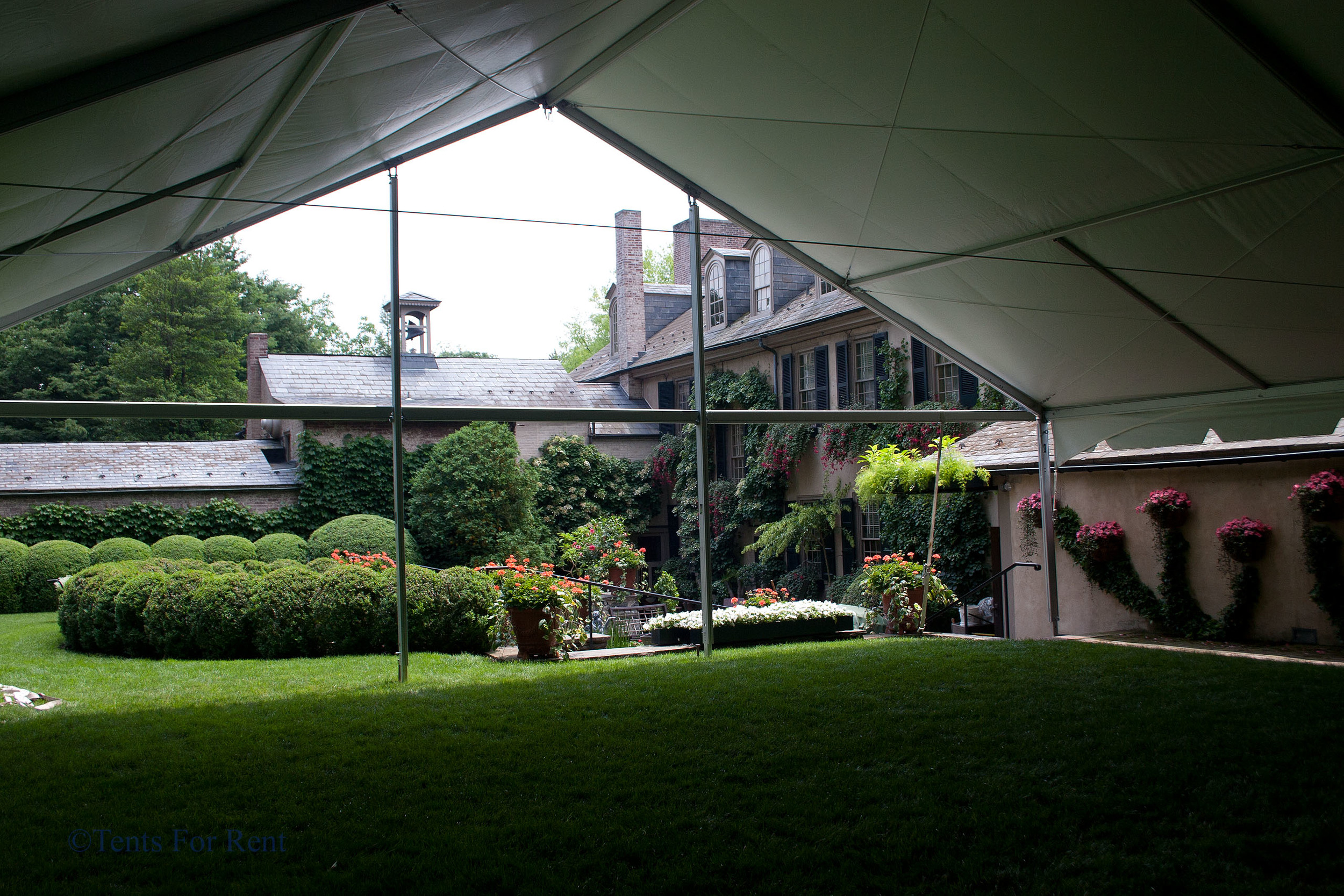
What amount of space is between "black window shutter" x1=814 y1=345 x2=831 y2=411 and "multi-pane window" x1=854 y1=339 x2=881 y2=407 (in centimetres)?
63

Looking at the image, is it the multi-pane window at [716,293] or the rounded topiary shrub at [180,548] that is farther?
the multi-pane window at [716,293]

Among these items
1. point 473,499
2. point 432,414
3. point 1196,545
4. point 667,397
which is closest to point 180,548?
point 473,499

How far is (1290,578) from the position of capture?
985 centimetres

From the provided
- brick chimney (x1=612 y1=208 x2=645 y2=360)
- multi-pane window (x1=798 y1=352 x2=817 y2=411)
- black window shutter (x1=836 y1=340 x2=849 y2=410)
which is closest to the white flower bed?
black window shutter (x1=836 y1=340 x2=849 y2=410)

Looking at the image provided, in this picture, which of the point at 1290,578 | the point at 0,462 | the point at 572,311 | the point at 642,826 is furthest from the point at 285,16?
the point at 572,311

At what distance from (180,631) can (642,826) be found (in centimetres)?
782

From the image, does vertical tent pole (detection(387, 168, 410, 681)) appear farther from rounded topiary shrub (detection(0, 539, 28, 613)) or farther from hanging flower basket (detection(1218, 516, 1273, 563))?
rounded topiary shrub (detection(0, 539, 28, 613))

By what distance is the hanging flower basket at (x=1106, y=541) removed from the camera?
11422 millimetres

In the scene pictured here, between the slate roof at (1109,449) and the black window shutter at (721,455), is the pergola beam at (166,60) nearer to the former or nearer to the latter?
the slate roof at (1109,449)

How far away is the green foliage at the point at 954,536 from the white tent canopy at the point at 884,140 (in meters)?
3.87

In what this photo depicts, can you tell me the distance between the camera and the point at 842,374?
17.3 meters

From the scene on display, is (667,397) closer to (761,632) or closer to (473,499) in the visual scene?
(473,499)

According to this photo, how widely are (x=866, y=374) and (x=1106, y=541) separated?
634 centimetres

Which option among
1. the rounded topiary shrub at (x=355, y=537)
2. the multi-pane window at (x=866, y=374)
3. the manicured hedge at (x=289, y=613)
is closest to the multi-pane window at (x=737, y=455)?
the multi-pane window at (x=866, y=374)
